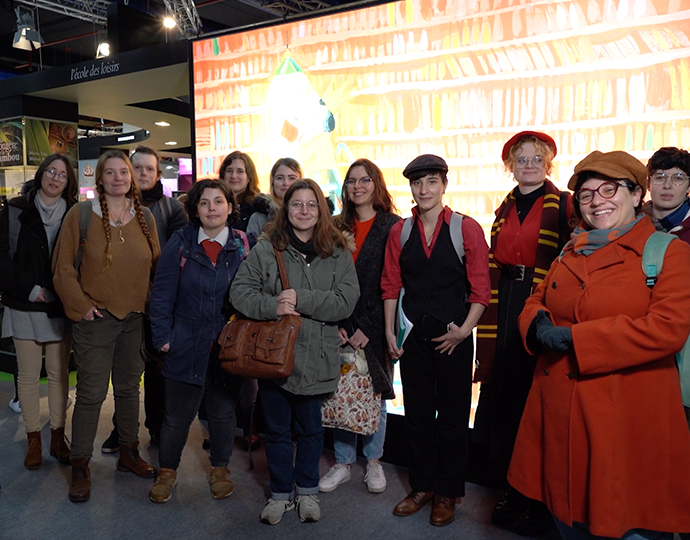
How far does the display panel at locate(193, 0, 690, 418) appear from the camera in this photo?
112 inches

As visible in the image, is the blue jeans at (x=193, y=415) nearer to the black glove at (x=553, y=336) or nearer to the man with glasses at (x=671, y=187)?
the black glove at (x=553, y=336)

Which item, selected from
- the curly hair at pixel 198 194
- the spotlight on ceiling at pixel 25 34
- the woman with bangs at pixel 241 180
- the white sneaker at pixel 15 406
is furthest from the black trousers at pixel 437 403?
the spotlight on ceiling at pixel 25 34

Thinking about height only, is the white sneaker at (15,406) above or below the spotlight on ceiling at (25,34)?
below

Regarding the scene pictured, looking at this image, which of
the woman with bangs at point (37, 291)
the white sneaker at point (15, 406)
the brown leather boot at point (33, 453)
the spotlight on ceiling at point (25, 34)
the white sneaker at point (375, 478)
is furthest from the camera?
the spotlight on ceiling at point (25, 34)

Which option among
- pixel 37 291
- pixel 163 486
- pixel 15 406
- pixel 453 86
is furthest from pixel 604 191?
pixel 15 406

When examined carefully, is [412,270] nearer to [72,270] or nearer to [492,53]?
[492,53]

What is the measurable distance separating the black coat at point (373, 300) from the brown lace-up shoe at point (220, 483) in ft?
3.11

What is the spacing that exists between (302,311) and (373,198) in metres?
0.77

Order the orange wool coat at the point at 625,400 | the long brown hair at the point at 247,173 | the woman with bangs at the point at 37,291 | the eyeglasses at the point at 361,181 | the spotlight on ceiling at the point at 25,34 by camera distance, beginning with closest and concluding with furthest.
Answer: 1. the orange wool coat at the point at 625,400
2. the eyeglasses at the point at 361,181
3. the woman with bangs at the point at 37,291
4. the long brown hair at the point at 247,173
5. the spotlight on ceiling at the point at 25,34

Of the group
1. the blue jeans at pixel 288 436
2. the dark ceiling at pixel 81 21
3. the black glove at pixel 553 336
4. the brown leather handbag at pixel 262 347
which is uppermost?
the dark ceiling at pixel 81 21

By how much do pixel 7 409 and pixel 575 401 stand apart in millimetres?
4436

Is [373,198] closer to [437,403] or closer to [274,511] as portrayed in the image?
[437,403]

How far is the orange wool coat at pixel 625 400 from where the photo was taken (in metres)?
1.56

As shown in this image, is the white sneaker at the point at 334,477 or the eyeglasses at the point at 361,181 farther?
the white sneaker at the point at 334,477
